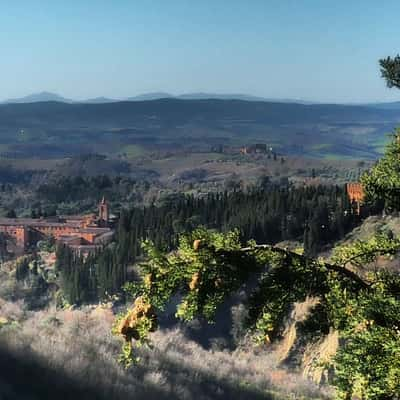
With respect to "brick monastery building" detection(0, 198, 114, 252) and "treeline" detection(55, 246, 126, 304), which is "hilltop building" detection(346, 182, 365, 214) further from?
"brick monastery building" detection(0, 198, 114, 252)

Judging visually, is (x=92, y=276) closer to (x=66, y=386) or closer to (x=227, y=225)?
(x=227, y=225)

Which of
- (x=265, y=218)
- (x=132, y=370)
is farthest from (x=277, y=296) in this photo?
(x=265, y=218)

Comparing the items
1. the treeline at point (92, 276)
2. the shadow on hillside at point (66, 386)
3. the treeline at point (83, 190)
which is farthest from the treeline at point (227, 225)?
the treeline at point (83, 190)

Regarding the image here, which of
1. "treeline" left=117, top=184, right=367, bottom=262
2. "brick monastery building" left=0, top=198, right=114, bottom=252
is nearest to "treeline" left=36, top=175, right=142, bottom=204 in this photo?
"brick monastery building" left=0, top=198, right=114, bottom=252

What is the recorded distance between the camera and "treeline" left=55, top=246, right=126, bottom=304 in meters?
47.2

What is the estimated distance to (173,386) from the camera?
14.9 m

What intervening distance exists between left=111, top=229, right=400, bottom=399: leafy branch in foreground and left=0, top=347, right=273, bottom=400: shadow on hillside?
26.2 ft

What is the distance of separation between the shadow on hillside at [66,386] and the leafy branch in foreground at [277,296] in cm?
799

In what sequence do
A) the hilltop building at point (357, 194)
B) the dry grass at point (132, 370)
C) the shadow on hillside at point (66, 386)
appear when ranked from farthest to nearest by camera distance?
the dry grass at point (132, 370) → the shadow on hillside at point (66, 386) → the hilltop building at point (357, 194)

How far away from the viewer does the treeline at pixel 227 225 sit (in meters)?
48.0

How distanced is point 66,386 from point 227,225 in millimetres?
39700

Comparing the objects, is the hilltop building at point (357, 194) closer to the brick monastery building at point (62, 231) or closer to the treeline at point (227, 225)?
the treeline at point (227, 225)

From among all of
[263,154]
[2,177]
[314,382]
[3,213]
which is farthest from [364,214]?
[263,154]

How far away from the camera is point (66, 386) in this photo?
12.6 meters
